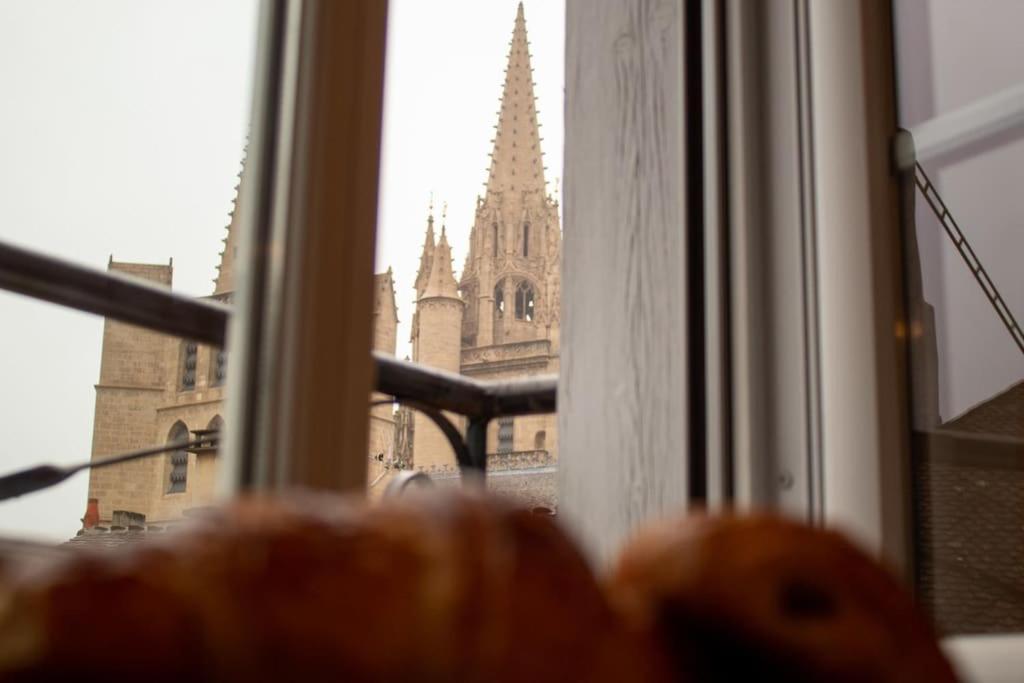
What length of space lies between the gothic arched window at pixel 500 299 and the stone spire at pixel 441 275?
154cm

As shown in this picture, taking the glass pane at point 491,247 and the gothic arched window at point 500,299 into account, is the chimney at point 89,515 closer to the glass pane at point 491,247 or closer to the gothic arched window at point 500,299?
the glass pane at point 491,247

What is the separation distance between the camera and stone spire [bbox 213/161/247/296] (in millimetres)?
708

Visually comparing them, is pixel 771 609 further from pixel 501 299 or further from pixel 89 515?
pixel 501 299

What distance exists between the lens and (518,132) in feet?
120

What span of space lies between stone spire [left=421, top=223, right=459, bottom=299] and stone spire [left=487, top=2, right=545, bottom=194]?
2.75 metres

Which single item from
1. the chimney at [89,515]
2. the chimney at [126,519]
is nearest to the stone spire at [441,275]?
the chimney at [126,519]

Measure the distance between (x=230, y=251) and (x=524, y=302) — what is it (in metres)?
35.2

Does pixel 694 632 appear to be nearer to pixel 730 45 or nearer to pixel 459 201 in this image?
pixel 730 45

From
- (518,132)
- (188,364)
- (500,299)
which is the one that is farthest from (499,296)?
(188,364)

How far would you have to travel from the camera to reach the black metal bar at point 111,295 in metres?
0.81

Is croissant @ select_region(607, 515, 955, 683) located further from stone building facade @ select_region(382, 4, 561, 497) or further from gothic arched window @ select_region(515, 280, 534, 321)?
gothic arched window @ select_region(515, 280, 534, 321)

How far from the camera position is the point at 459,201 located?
125ft

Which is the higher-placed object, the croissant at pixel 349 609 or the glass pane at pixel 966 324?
the glass pane at pixel 966 324

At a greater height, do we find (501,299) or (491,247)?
(491,247)
